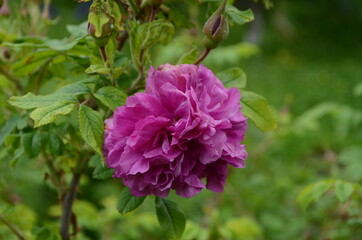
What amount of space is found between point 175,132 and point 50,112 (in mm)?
182

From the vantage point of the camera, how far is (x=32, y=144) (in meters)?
0.91

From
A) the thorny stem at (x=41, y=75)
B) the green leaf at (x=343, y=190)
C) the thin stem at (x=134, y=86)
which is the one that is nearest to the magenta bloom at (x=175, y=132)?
the thin stem at (x=134, y=86)

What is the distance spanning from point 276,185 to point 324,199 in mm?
401

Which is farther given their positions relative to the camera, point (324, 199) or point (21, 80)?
point (324, 199)

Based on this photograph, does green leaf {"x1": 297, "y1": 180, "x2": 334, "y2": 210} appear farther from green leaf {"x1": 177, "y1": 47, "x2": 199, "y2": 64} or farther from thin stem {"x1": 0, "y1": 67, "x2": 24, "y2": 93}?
thin stem {"x1": 0, "y1": 67, "x2": 24, "y2": 93}

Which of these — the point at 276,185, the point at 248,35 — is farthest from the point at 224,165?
the point at 248,35

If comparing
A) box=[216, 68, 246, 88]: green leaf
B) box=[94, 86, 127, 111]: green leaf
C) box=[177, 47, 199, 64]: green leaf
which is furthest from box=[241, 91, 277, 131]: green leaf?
box=[94, 86, 127, 111]: green leaf

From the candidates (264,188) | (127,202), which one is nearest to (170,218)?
(127,202)

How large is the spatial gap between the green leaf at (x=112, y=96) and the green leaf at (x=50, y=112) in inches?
1.9

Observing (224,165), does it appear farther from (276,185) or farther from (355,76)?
(355,76)

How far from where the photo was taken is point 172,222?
87 centimetres

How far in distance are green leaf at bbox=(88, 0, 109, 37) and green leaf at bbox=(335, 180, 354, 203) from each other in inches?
25.8

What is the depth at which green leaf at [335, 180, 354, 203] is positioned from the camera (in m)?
1.11

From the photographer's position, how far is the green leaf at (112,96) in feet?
2.52
